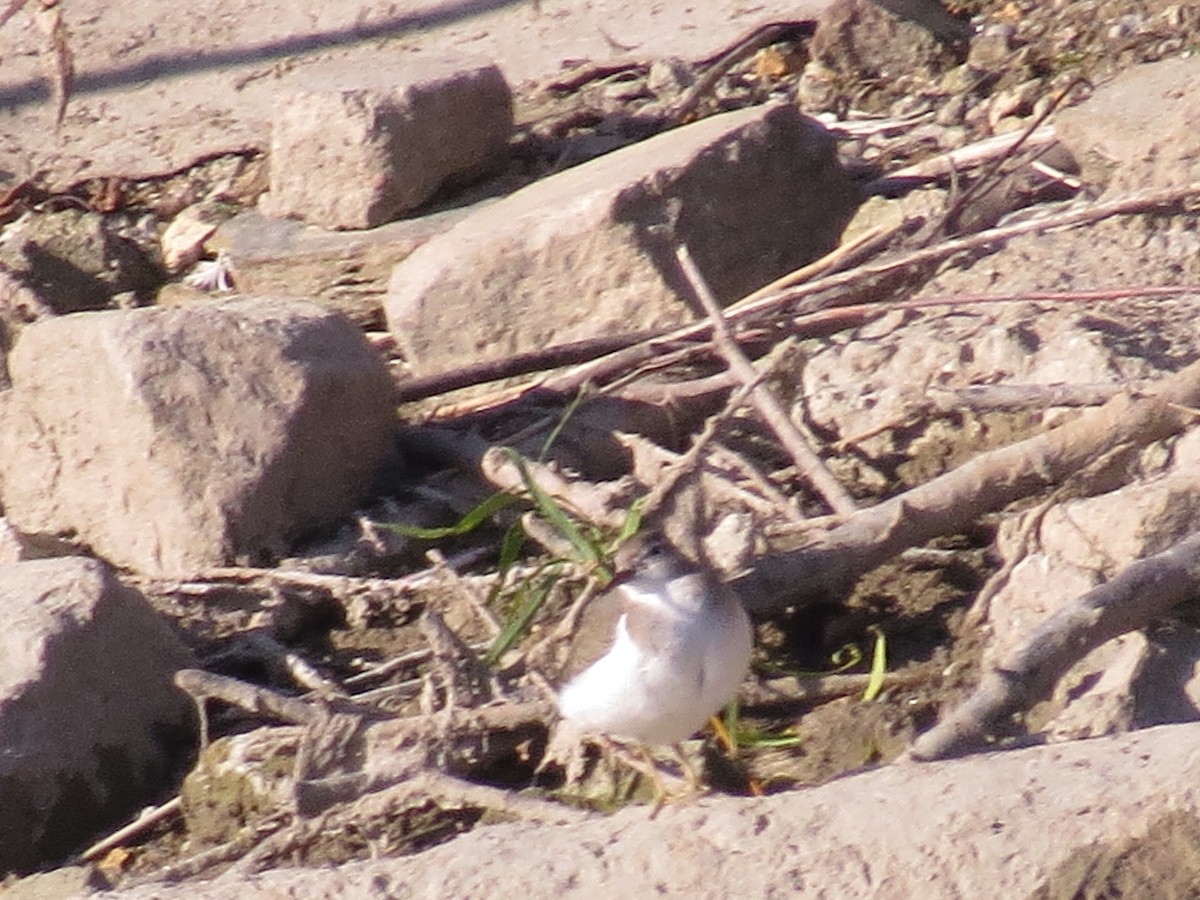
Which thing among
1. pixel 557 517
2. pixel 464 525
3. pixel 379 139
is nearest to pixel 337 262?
pixel 379 139

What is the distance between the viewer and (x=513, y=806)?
3951 millimetres

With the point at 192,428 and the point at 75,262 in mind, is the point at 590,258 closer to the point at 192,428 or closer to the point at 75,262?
the point at 192,428

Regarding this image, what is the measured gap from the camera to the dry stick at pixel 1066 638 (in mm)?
3732

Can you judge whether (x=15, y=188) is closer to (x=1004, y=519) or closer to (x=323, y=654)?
(x=323, y=654)

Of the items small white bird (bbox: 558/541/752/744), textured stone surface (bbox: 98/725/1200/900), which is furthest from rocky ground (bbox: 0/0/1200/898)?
small white bird (bbox: 558/541/752/744)

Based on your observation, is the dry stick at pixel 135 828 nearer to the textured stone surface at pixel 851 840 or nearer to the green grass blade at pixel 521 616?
the green grass blade at pixel 521 616

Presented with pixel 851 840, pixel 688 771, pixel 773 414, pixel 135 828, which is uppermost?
pixel 851 840

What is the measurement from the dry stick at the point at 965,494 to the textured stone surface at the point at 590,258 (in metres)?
1.33

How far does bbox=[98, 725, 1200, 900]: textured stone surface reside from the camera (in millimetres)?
3240

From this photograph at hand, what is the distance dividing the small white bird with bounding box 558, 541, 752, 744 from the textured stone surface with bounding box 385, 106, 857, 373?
1863 millimetres

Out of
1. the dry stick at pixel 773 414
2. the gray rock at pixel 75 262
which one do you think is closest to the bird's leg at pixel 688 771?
the dry stick at pixel 773 414

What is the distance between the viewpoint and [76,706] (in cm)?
447

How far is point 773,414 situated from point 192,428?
1.35m

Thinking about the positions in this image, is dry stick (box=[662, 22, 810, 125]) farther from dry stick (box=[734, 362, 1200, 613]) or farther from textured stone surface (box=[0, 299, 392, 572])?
dry stick (box=[734, 362, 1200, 613])
